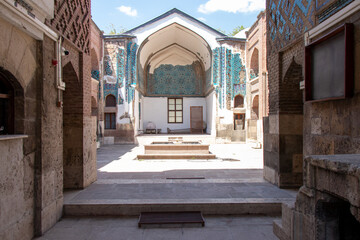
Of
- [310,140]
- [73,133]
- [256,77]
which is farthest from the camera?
[256,77]

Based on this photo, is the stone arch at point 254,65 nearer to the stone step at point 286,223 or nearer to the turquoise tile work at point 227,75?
the turquoise tile work at point 227,75

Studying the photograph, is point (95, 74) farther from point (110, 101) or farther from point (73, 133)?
point (73, 133)

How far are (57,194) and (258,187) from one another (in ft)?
12.7

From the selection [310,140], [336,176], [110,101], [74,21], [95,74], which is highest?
[95,74]

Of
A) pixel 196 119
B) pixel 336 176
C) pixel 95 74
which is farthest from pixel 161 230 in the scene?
pixel 196 119

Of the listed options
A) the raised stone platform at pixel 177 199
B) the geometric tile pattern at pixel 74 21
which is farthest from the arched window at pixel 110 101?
the raised stone platform at pixel 177 199

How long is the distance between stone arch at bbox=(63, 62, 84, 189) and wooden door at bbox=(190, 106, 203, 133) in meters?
13.4

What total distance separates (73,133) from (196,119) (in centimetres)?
1389

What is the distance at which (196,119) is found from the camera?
18.6 meters

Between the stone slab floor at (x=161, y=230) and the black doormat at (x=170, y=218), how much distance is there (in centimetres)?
10

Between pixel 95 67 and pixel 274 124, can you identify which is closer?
pixel 274 124

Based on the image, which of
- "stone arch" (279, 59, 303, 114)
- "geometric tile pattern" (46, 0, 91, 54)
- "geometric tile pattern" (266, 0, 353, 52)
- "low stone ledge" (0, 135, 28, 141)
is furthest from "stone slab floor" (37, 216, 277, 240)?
"geometric tile pattern" (266, 0, 353, 52)

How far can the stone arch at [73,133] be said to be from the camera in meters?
5.16

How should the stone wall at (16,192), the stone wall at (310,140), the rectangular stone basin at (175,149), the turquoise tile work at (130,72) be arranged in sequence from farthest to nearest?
1. the turquoise tile work at (130,72)
2. the rectangular stone basin at (175,149)
3. the stone wall at (16,192)
4. the stone wall at (310,140)
